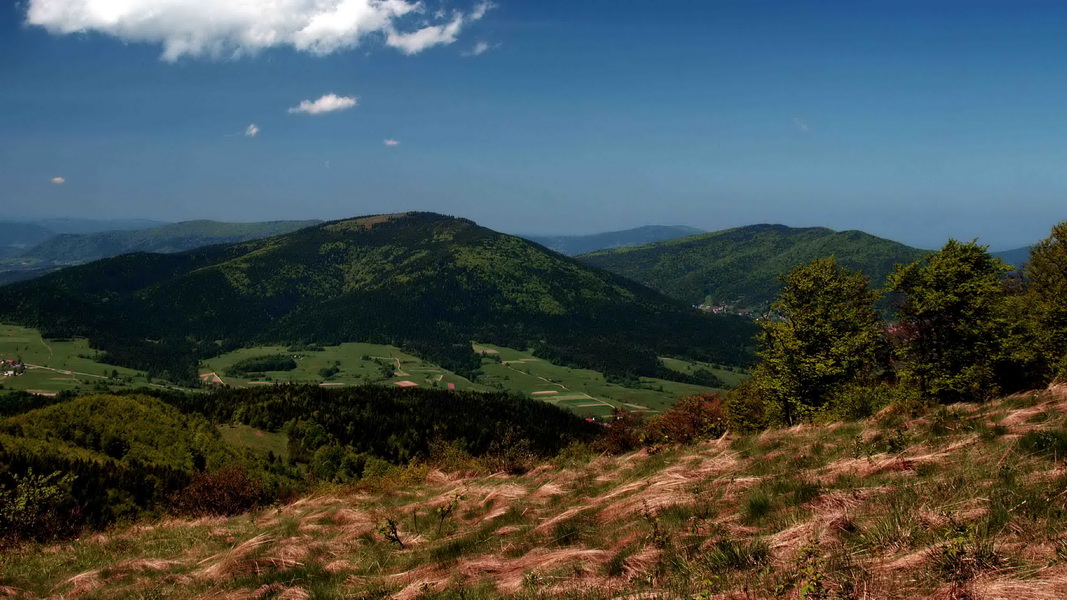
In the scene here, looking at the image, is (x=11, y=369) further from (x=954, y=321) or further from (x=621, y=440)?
(x=954, y=321)

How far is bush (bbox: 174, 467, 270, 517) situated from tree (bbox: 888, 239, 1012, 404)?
37.7 m

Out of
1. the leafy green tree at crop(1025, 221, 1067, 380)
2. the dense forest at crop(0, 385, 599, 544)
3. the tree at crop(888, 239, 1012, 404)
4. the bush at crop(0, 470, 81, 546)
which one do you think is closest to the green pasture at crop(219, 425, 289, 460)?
the dense forest at crop(0, 385, 599, 544)

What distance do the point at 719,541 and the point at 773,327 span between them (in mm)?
30819


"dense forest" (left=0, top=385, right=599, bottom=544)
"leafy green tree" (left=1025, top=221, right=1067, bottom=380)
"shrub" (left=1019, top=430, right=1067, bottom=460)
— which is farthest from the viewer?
"leafy green tree" (left=1025, top=221, right=1067, bottom=380)

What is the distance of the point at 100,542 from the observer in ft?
56.7

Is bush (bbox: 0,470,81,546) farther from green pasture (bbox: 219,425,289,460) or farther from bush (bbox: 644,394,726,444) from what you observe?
green pasture (bbox: 219,425,289,460)

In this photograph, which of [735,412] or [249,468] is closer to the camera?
[735,412]

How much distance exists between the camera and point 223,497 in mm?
24891

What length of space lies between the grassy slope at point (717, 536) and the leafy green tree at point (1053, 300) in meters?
18.2

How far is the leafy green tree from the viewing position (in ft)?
88.9

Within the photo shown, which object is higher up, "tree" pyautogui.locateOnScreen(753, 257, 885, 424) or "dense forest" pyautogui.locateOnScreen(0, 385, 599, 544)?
"tree" pyautogui.locateOnScreen(753, 257, 885, 424)

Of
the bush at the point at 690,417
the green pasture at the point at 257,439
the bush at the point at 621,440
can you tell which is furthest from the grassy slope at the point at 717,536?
the green pasture at the point at 257,439

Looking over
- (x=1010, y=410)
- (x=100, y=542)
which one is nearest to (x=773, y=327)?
(x=1010, y=410)

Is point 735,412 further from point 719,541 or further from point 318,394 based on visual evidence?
point 318,394
